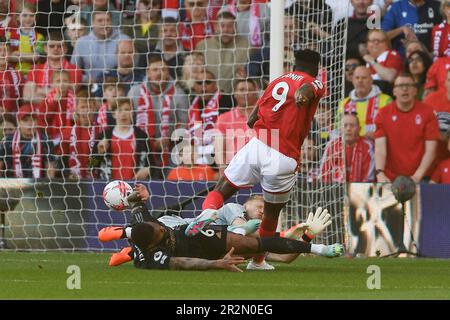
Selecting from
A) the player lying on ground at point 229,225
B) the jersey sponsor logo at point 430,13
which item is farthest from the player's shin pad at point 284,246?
the jersey sponsor logo at point 430,13

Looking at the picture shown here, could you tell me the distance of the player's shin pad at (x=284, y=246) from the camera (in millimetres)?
11617

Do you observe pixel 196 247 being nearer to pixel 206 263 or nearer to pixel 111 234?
pixel 206 263

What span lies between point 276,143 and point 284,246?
1039 mm

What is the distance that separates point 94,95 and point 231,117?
2384mm

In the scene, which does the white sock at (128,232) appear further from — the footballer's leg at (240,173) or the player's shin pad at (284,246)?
the player's shin pad at (284,246)

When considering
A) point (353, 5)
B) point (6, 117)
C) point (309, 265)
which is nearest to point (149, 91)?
point (6, 117)

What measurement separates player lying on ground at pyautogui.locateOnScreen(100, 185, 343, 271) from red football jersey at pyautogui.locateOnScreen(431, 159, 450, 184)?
15.4 ft

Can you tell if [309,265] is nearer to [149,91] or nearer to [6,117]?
[149,91]

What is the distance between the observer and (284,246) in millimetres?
11648

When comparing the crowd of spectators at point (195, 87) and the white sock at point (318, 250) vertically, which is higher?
the crowd of spectators at point (195, 87)

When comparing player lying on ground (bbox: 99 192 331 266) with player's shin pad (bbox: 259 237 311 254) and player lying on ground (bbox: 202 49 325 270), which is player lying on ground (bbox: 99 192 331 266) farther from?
player's shin pad (bbox: 259 237 311 254)

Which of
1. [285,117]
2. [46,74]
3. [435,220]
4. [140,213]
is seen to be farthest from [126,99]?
[285,117]

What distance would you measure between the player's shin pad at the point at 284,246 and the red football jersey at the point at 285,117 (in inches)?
33.4

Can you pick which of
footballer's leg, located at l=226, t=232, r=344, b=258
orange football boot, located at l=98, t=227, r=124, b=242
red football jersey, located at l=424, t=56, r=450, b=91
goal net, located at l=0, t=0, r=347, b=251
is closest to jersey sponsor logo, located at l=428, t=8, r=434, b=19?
red football jersey, located at l=424, t=56, r=450, b=91
